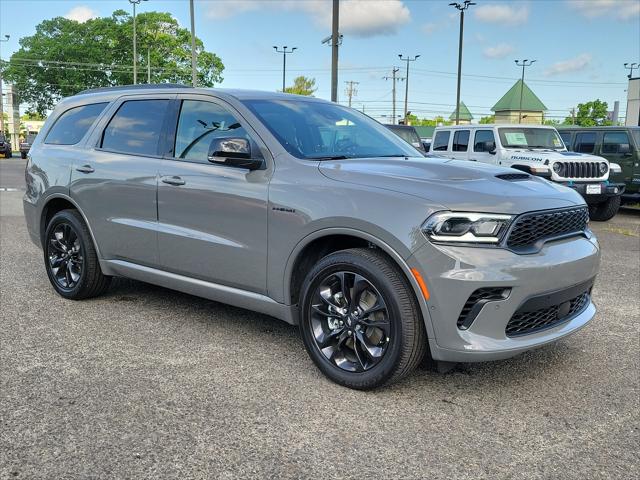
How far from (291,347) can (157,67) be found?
2644 inches

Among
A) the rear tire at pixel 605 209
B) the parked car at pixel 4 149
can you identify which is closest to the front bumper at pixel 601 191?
the rear tire at pixel 605 209

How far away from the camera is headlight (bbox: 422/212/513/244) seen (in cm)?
308

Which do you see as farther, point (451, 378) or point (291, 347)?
point (291, 347)

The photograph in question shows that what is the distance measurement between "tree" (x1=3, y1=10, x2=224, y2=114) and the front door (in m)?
63.8

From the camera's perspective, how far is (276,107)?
4289mm

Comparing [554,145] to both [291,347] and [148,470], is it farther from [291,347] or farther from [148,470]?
[148,470]

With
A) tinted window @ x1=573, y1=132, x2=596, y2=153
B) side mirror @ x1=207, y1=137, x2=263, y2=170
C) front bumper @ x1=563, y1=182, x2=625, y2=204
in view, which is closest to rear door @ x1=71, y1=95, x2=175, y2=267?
side mirror @ x1=207, y1=137, x2=263, y2=170

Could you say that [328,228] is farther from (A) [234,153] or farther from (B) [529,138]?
(B) [529,138]

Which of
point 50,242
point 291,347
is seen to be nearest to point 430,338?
point 291,347

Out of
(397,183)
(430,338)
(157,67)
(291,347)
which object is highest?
(157,67)

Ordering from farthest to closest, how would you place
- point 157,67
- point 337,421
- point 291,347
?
point 157,67 < point 291,347 < point 337,421

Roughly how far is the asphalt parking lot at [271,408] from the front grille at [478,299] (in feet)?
1.78

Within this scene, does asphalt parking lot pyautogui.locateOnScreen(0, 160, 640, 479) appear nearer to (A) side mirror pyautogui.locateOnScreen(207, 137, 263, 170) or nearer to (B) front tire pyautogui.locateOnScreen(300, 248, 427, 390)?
→ (B) front tire pyautogui.locateOnScreen(300, 248, 427, 390)

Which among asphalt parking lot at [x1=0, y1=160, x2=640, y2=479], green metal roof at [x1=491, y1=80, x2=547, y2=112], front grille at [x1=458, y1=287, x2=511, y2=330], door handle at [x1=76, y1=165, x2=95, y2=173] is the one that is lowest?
asphalt parking lot at [x1=0, y1=160, x2=640, y2=479]
